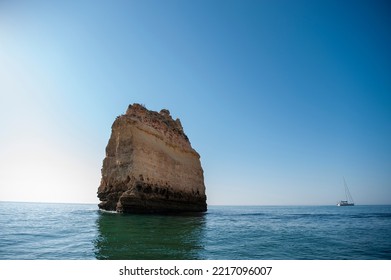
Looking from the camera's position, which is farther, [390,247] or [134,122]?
[134,122]

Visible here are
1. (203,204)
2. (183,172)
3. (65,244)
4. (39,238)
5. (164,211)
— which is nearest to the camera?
(65,244)

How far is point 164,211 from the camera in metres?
28.7

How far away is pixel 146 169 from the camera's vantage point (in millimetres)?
28141

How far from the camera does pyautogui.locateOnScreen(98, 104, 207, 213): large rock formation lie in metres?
27.1

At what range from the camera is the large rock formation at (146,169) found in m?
27.1

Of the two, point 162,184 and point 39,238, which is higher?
point 162,184

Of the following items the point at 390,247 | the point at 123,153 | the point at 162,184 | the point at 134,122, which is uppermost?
the point at 134,122

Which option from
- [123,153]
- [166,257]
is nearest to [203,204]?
[123,153]

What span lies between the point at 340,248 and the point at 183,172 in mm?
23972
